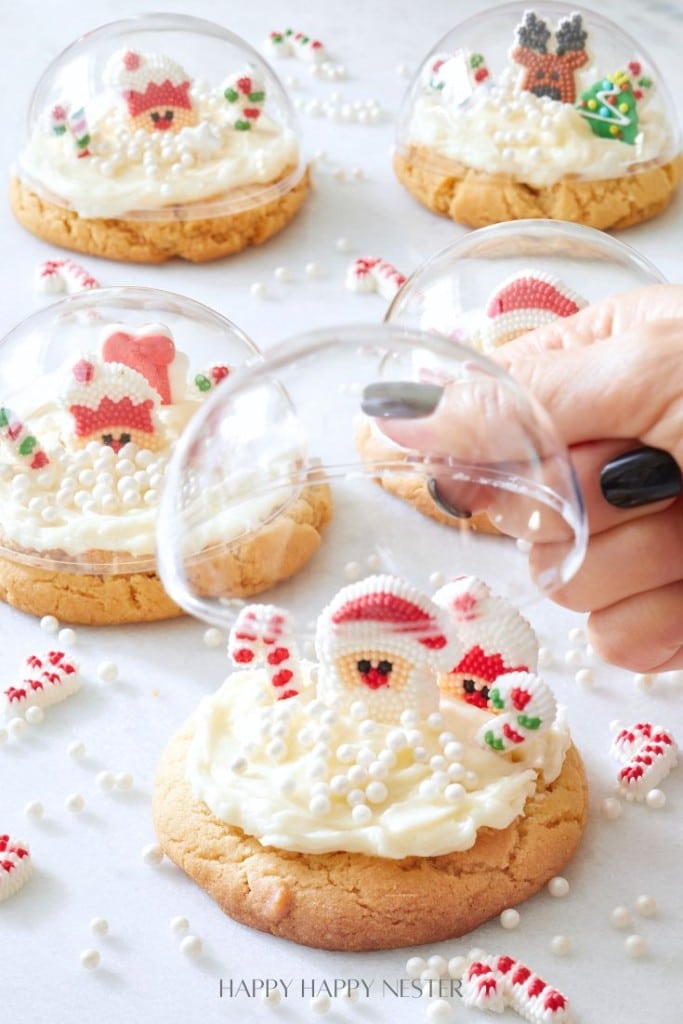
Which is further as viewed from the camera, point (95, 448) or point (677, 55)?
point (677, 55)

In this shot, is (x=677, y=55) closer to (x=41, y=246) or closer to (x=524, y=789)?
(x=41, y=246)

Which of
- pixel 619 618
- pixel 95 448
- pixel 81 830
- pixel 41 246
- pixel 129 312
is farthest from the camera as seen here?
pixel 41 246

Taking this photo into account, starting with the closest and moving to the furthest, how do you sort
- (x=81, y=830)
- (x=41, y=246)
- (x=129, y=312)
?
(x=81, y=830)
(x=129, y=312)
(x=41, y=246)

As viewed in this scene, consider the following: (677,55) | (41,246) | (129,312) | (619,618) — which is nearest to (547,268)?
(129,312)

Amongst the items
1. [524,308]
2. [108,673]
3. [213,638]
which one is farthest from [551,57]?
[108,673]

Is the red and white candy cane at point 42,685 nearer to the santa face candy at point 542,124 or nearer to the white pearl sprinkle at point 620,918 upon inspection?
the white pearl sprinkle at point 620,918

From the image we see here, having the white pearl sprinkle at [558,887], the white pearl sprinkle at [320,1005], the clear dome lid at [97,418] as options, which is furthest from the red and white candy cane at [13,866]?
the white pearl sprinkle at [558,887]
